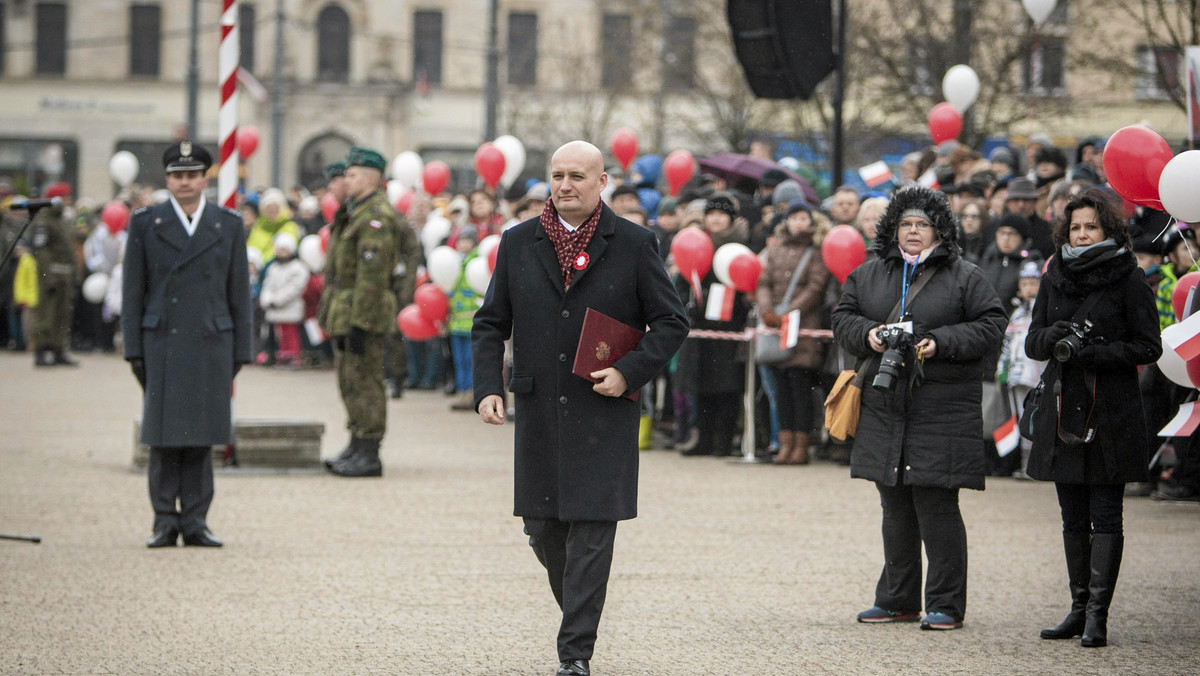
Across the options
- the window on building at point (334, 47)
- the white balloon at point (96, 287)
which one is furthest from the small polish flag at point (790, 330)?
the window on building at point (334, 47)

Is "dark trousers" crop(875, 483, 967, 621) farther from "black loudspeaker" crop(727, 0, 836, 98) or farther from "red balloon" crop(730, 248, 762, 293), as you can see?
"black loudspeaker" crop(727, 0, 836, 98)

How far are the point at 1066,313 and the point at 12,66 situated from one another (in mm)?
50714

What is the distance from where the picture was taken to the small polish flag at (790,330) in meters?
12.5

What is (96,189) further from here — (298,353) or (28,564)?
(28,564)

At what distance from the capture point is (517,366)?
6.21 m

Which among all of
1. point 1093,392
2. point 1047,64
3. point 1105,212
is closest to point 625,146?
point 1047,64

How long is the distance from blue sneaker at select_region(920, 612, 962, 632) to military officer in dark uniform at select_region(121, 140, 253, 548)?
157 inches

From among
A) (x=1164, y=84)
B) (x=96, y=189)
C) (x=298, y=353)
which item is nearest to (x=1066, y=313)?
(x=1164, y=84)

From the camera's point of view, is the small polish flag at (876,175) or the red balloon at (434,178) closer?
the small polish flag at (876,175)

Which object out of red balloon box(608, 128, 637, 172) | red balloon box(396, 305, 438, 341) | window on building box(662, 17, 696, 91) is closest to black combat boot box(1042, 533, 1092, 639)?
red balloon box(396, 305, 438, 341)

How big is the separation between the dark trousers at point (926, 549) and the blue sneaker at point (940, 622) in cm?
2

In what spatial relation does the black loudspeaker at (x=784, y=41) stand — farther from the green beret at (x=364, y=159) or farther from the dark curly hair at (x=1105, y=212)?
the dark curly hair at (x=1105, y=212)

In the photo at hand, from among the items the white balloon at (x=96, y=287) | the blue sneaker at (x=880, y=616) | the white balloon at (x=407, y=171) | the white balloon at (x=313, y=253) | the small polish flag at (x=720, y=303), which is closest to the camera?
the blue sneaker at (x=880, y=616)

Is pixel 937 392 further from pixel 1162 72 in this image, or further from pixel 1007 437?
pixel 1162 72
